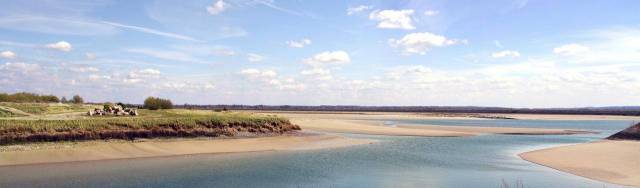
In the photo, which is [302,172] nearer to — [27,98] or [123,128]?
[123,128]

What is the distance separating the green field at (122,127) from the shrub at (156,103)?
20.2 meters

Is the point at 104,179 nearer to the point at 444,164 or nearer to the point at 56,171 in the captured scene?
the point at 56,171

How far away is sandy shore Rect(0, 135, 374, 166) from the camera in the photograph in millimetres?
25125

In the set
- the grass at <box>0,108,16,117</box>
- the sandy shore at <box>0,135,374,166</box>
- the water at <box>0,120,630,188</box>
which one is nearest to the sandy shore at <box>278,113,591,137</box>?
the sandy shore at <box>0,135,374,166</box>

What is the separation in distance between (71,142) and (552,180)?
2222cm

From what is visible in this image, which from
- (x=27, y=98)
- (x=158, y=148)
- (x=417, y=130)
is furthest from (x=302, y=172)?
(x=27, y=98)

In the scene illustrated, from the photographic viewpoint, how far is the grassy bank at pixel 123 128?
89.9ft

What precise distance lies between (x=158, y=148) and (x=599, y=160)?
21740 mm

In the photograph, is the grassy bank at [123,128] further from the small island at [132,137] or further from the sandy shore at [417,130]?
the sandy shore at [417,130]

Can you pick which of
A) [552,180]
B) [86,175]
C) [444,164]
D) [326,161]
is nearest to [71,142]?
[86,175]

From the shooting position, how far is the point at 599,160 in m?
26.5

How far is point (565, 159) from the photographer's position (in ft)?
90.5

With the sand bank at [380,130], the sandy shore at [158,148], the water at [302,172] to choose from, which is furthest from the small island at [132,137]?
the sand bank at [380,130]

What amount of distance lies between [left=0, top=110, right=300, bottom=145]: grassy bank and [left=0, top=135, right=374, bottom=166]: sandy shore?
0.80 meters
